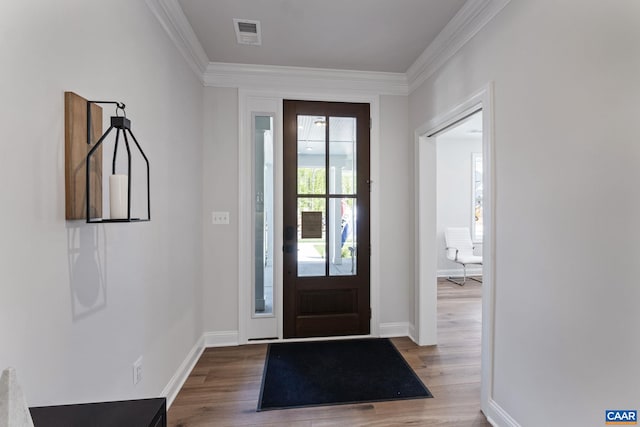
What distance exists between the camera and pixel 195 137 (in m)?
2.51

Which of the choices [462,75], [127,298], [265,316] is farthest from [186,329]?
[462,75]

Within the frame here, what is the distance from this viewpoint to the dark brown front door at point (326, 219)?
286 cm

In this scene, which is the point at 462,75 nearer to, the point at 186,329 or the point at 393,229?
the point at 393,229

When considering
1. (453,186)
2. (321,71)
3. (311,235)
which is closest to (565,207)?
(311,235)

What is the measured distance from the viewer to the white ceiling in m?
1.94

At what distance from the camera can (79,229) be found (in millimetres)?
1132

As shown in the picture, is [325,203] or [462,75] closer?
[462,75]

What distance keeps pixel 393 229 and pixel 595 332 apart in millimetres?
1872

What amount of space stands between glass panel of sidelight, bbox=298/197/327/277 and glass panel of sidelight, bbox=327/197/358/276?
3.2 inches

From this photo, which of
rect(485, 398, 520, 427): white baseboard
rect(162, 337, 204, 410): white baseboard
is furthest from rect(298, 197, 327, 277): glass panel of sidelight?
rect(485, 398, 520, 427): white baseboard

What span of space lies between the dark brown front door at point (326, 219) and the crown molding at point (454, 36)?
576 millimetres

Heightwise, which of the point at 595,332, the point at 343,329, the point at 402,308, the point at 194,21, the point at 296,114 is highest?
the point at 194,21

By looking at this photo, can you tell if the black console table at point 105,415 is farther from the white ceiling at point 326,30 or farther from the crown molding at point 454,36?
the crown molding at point 454,36

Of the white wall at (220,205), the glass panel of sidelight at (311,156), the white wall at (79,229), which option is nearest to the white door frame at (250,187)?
the white wall at (220,205)
